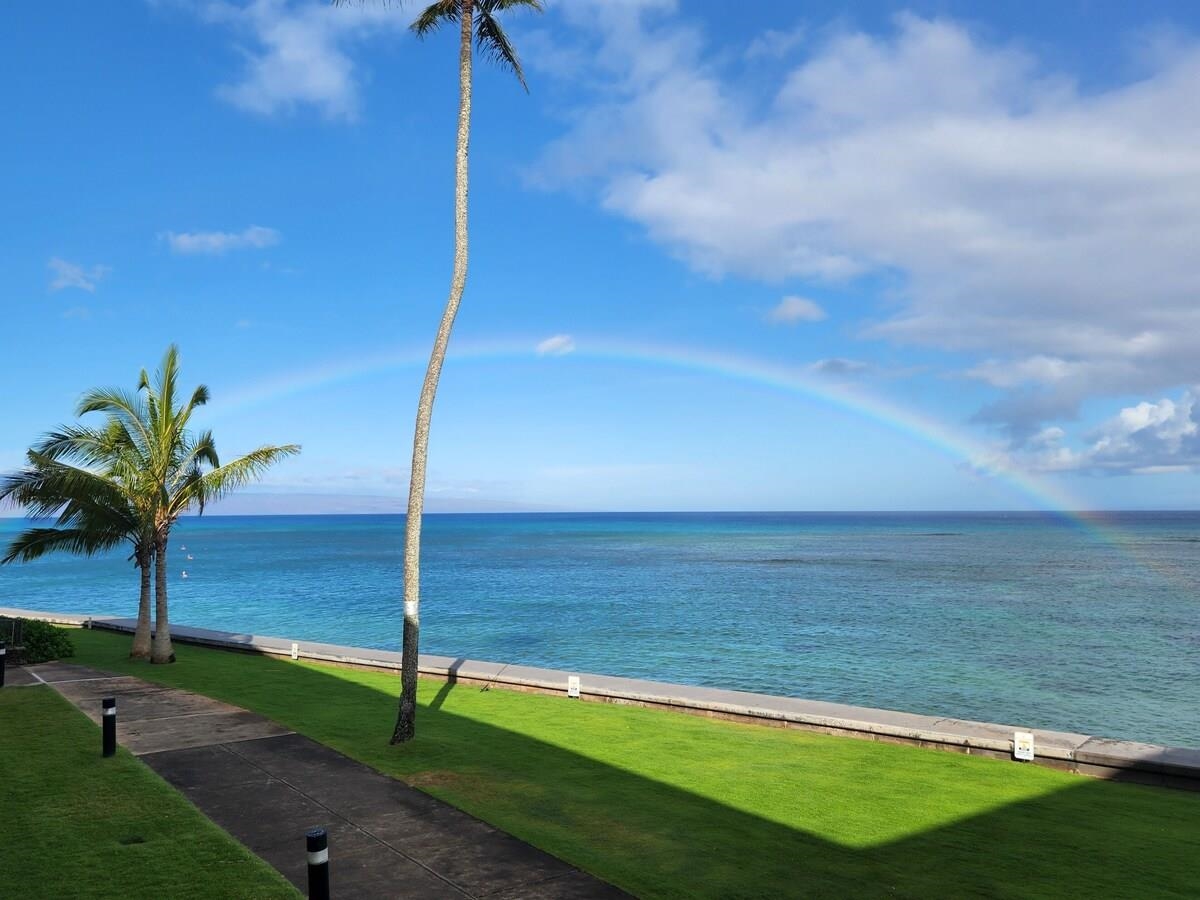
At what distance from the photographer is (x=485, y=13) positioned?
46.4ft

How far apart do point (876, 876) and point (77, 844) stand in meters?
7.76

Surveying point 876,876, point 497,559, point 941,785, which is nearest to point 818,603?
point 941,785

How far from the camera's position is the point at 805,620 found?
138ft

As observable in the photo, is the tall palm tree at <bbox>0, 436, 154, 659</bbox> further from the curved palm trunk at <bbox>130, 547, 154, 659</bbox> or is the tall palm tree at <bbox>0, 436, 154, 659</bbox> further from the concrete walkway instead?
the concrete walkway

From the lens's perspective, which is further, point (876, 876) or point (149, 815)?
point (149, 815)

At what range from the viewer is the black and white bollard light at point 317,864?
5.72 metres

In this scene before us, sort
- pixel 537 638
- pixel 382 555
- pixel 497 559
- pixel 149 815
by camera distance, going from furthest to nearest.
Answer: pixel 382 555 < pixel 497 559 < pixel 537 638 < pixel 149 815

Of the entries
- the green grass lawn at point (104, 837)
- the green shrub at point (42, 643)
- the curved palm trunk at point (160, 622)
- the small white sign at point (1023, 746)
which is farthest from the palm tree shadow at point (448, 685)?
the green shrub at point (42, 643)

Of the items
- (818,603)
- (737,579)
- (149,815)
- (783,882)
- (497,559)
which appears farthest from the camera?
(497,559)

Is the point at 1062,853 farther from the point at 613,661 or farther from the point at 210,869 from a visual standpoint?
the point at 613,661

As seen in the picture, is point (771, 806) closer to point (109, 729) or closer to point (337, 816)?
point (337, 816)

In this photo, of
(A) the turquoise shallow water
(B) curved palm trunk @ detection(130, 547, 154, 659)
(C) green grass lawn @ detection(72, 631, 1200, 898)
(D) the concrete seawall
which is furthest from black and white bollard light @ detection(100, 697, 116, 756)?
(A) the turquoise shallow water

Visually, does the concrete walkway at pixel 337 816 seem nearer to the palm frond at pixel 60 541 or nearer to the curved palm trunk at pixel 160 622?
the curved palm trunk at pixel 160 622

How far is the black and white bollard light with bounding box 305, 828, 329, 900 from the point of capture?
18.8 feet
